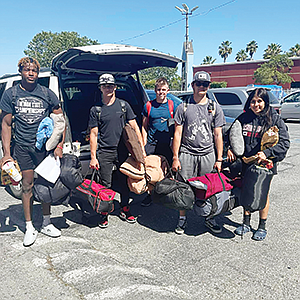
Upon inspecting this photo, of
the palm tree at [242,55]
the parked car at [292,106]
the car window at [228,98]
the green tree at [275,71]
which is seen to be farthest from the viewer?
the palm tree at [242,55]

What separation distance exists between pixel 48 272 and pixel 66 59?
103 inches

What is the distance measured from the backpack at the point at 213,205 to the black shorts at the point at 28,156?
1.87m

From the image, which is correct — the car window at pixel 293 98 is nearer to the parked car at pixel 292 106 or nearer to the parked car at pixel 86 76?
the parked car at pixel 292 106

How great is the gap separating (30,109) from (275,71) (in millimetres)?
37962

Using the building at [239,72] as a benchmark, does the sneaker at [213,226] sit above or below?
below

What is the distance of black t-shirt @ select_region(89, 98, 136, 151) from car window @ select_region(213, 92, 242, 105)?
668cm

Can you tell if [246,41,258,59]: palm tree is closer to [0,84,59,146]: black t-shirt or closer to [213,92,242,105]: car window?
[213,92,242,105]: car window

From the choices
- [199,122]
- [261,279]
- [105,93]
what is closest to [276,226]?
[261,279]

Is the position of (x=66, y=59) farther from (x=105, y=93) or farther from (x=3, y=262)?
(x=3, y=262)

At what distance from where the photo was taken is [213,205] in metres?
3.39

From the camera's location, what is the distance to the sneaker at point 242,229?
3641mm

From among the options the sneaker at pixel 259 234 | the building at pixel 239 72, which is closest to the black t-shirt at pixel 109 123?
the sneaker at pixel 259 234

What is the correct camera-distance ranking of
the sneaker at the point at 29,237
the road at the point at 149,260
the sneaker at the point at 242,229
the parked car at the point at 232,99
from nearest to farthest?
the road at the point at 149,260 < the sneaker at the point at 29,237 < the sneaker at the point at 242,229 < the parked car at the point at 232,99

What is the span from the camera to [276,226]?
391cm
